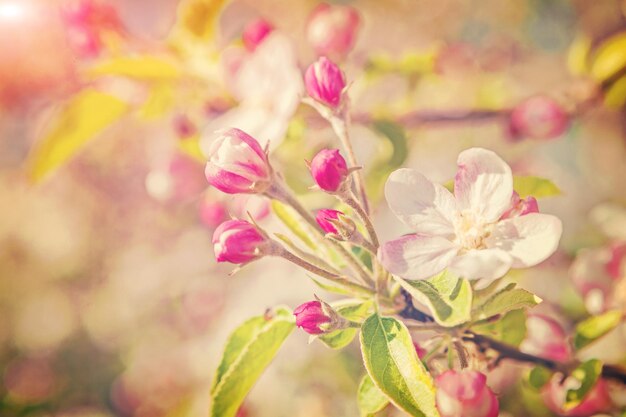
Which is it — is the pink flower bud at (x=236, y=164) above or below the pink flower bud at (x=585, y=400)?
above

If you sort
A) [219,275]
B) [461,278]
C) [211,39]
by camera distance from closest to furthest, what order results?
1. [461,278]
2. [211,39]
3. [219,275]

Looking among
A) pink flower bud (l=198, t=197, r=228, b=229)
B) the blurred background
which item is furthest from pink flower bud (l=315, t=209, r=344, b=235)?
pink flower bud (l=198, t=197, r=228, b=229)

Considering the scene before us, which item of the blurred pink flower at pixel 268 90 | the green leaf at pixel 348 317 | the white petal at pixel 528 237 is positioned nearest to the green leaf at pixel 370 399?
the green leaf at pixel 348 317

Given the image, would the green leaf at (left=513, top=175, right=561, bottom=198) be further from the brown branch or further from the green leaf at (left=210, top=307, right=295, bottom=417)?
the green leaf at (left=210, top=307, right=295, bottom=417)

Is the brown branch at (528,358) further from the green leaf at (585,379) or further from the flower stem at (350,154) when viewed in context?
the flower stem at (350,154)

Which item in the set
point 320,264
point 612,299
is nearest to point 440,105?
point 612,299

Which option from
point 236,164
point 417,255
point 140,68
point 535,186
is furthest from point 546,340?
point 140,68

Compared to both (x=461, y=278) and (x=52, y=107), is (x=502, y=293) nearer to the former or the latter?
(x=461, y=278)
